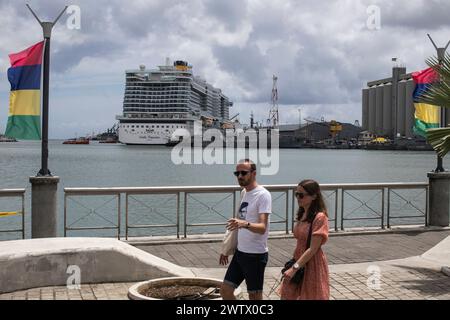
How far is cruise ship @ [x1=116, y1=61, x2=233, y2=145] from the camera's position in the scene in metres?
128

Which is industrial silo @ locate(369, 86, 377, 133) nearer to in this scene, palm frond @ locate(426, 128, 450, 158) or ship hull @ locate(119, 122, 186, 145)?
ship hull @ locate(119, 122, 186, 145)

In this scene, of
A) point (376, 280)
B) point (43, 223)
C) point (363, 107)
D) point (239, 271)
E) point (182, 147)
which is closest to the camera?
point (239, 271)

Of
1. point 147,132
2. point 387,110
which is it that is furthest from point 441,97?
point 387,110

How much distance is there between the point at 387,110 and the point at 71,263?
175455mm

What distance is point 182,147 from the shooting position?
5143 inches

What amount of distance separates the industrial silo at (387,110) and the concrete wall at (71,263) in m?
→ 169

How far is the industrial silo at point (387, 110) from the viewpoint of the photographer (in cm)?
17038

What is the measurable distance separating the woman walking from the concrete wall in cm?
305

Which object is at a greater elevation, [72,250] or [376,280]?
[72,250]

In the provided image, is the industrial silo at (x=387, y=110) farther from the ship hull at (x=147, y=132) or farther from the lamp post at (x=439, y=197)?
the lamp post at (x=439, y=197)

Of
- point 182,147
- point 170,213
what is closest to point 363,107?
point 182,147

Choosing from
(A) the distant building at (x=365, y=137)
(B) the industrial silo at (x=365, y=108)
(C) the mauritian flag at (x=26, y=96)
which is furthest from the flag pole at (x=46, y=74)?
(B) the industrial silo at (x=365, y=108)
